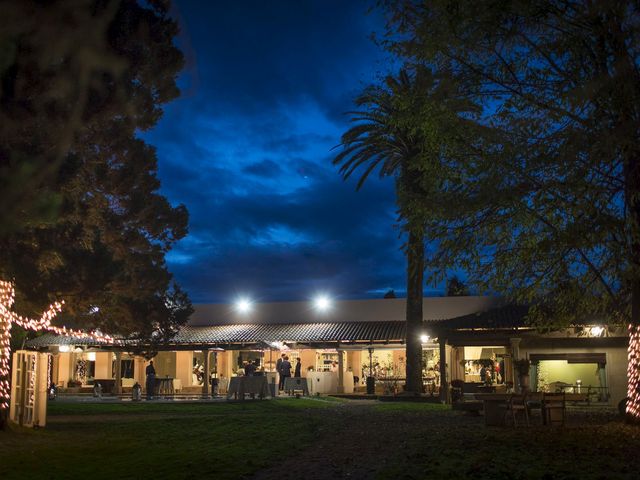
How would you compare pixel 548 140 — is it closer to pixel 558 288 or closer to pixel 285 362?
pixel 558 288

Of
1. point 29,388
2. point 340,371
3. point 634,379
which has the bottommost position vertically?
point 340,371

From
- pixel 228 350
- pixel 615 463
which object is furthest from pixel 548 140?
pixel 228 350

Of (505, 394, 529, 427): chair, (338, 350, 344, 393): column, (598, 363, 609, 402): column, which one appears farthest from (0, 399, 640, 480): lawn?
(338, 350, 344, 393): column

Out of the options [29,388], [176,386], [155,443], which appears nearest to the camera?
[155,443]

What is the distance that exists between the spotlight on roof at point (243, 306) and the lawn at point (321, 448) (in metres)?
19.6

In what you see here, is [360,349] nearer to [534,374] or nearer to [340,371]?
[340,371]

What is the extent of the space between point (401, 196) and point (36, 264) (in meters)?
7.72

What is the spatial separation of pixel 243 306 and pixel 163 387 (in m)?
8.75

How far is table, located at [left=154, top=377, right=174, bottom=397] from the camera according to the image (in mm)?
30422

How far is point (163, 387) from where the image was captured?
30750 mm

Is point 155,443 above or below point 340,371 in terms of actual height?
below

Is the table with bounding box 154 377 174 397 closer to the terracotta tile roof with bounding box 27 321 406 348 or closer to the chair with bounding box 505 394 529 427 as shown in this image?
the terracotta tile roof with bounding box 27 321 406 348

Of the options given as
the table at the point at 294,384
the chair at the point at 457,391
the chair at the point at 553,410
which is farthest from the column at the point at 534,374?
the chair at the point at 553,410

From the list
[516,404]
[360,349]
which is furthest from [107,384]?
[516,404]
